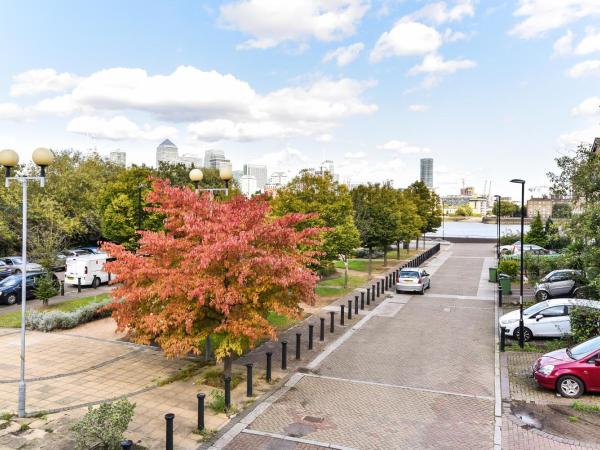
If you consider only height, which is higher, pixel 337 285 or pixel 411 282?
pixel 411 282

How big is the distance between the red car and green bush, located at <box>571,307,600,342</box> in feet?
7.58

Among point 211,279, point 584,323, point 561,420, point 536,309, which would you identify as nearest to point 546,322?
point 536,309

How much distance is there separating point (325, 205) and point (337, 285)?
593 centimetres

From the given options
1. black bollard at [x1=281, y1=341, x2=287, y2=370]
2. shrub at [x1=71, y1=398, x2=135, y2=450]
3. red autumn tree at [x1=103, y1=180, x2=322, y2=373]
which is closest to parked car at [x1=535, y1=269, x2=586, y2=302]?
black bollard at [x1=281, y1=341, x2=287, y2=370]

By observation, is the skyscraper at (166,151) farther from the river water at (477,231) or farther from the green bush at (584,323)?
the green bush at (584,323)

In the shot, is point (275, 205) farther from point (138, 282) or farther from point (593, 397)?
point (593, 397)

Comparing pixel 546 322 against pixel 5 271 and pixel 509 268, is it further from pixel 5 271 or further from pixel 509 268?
pixel 5 271

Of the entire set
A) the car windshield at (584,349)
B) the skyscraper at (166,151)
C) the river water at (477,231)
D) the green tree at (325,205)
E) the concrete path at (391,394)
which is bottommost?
the concrete path at (391,394)

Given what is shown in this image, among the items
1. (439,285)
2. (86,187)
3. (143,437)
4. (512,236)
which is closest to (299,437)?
(143,437)

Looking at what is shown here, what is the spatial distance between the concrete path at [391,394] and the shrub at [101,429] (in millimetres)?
1902

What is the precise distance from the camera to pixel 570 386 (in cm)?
1188

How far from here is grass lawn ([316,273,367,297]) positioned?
26.9m

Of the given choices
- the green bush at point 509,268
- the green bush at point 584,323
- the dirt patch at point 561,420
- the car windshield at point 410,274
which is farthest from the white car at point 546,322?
the green bush at point 509,268

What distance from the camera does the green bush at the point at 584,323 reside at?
46.9ft
